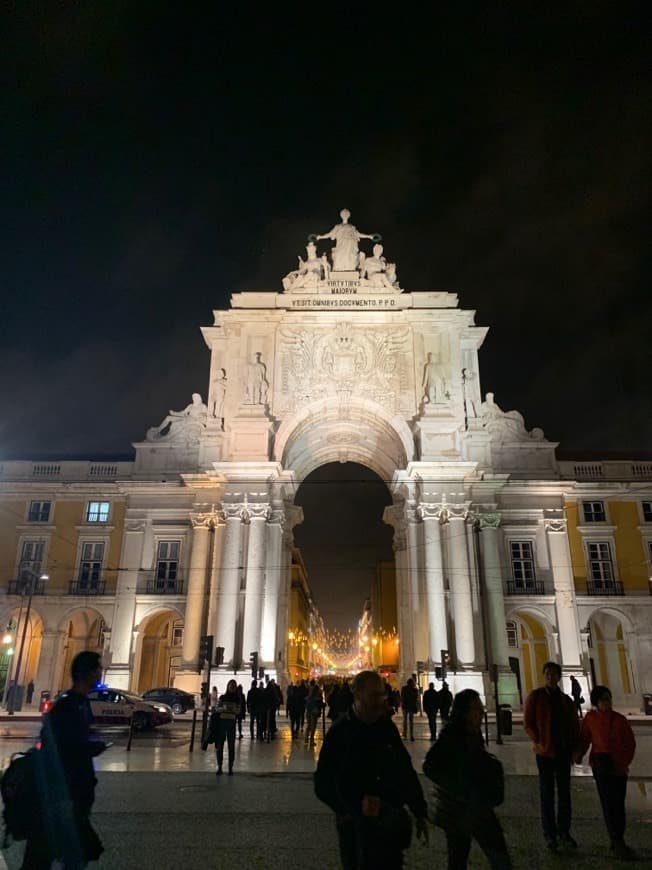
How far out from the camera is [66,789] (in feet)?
14.8

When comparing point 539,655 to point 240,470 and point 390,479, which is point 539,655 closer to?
point 390,479

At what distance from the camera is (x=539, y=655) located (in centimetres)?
3709

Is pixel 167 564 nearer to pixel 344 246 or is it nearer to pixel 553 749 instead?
pixel 344 246

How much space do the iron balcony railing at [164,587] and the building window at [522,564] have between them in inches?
697

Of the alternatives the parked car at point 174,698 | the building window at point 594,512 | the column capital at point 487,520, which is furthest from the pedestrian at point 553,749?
the building window at point 594,512

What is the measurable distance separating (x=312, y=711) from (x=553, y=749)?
45.8 ft

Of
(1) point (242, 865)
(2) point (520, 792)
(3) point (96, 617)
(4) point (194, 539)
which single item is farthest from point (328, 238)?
(1) point (242, 865)

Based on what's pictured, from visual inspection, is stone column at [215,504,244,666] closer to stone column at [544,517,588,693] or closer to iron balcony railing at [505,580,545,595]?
iron balcony railing at [505,580,545,595]

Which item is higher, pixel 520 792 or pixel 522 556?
pixel 522 556

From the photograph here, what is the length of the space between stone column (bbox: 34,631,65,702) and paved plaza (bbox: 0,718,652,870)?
74.0 ft

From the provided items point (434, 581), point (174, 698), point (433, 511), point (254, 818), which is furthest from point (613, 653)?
point (254, 818)

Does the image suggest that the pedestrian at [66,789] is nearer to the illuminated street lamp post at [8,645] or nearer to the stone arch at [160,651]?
the stone arch at [160,651]

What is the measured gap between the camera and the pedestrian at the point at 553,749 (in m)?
6.73

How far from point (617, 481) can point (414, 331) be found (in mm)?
14097
